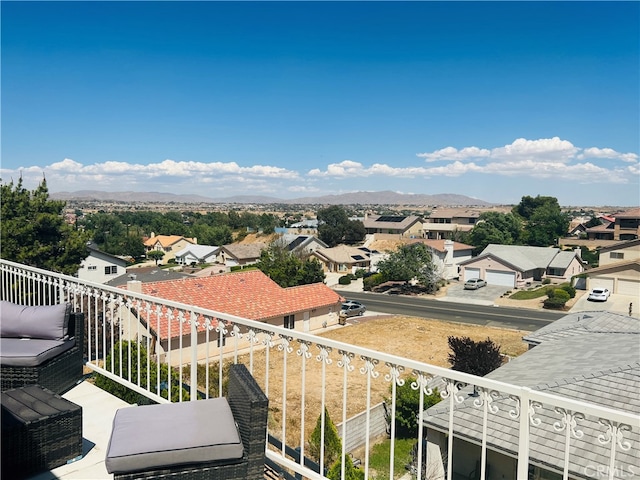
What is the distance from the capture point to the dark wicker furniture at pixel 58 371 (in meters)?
3.84

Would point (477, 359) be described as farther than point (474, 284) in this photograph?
No

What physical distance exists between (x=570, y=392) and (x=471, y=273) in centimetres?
3743

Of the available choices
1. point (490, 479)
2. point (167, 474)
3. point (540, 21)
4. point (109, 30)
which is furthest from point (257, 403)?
point (540, 21)

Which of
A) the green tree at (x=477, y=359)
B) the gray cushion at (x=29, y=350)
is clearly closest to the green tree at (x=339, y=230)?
the green tree at (x=477, y=359)

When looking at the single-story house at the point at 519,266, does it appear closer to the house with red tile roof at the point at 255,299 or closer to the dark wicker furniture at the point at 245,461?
the house with red tile roof at the point at 255,299

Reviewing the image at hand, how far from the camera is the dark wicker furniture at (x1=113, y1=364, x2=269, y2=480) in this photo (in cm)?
238

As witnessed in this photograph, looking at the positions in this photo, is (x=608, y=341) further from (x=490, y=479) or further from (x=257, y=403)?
(x=257, y=403)

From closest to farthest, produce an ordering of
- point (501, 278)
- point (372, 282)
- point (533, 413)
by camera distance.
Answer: point (533, 413) → point (372, 282) → point (501, 278)

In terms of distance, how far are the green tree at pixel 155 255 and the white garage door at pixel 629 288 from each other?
5743 centimetres

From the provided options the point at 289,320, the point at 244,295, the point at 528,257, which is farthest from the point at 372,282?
the point at 244,295

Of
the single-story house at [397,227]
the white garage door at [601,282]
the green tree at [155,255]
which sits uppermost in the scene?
the single-story house at [397,227]

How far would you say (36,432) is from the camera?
3000mm

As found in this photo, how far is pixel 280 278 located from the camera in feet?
119

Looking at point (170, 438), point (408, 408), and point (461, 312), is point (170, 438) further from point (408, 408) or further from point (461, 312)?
point (461, 312)
